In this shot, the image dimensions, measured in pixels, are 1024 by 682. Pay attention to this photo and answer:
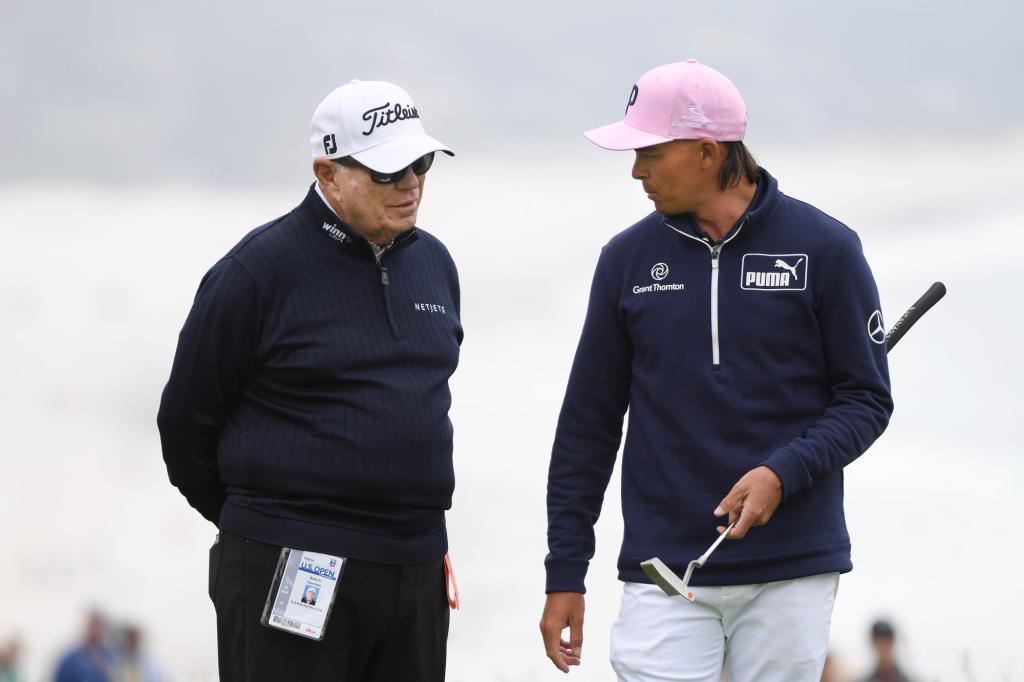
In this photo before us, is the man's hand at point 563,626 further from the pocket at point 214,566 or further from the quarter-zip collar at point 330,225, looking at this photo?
the quarter-zip collar at point 330,225

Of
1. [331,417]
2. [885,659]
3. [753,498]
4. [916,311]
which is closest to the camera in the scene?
[753,498]

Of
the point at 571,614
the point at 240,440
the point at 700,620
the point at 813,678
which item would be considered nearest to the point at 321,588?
the point at 240,440

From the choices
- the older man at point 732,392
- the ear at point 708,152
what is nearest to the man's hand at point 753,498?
the older man at point 732,392

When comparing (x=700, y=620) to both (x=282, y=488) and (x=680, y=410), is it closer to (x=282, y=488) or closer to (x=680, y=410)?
(x=680, y=410)

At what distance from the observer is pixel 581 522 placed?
3.69 meters

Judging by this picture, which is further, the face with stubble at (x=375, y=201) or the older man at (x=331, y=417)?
the face with stubble at (x=375, y=201)

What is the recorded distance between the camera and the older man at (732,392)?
3342 mm

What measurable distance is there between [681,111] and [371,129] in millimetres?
783

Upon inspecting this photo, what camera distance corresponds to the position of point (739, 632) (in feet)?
11.1

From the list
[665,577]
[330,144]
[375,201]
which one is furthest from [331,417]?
[665,577]

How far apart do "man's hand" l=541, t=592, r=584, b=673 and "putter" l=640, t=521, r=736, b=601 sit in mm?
377

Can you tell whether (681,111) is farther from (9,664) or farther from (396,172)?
(9,664)

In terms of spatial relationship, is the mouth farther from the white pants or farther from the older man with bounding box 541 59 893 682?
the white pants

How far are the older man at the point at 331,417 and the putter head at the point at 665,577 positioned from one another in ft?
2.01
